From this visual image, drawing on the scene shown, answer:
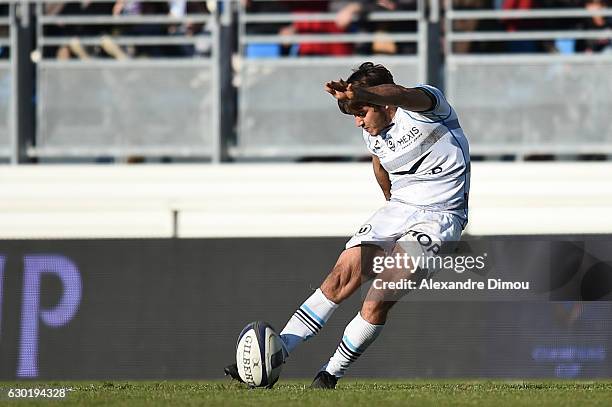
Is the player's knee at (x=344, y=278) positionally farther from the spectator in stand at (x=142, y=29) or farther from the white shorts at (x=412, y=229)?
the spectator in stand at (x=142, y=29)

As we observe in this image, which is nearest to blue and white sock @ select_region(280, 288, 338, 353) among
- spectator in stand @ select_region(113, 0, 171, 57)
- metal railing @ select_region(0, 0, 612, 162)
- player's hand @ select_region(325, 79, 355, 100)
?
player's hand @ select_region(325, 79, 355, 100)

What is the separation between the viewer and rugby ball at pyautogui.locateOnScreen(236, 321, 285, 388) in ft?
24.6

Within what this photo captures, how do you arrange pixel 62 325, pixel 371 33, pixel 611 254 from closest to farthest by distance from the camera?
pixel 611 254 → pixel 62 325 → pixel 371 33

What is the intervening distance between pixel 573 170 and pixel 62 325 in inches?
173

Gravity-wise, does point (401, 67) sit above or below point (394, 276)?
above

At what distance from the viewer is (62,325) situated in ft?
33.8

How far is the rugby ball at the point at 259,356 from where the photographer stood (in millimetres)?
7488

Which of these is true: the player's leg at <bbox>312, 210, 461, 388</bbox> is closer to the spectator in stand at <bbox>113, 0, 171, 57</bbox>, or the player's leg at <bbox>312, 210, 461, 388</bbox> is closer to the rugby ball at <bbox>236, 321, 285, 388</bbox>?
the rugby ball at <bbox>236, 321, 285, 388</bbox>

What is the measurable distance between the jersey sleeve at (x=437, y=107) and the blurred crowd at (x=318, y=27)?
3986 mm

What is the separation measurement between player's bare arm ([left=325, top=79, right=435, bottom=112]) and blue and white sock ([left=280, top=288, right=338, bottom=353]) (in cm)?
127

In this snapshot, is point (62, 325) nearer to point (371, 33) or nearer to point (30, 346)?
point (30, 346)

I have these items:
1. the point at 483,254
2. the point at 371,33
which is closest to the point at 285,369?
the point at 483,254

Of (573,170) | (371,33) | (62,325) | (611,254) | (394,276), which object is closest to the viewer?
(394,276)

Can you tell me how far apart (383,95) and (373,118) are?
84 centimetres
